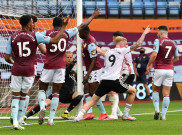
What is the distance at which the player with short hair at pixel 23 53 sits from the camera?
24.1 ft

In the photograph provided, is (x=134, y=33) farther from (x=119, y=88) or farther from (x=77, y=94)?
(x=119, y=88)

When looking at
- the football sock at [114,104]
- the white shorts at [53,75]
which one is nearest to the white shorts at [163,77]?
the football sock at [114,104]

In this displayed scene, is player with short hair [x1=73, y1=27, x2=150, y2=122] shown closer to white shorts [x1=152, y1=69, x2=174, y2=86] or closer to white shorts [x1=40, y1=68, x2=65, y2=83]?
white shorts [x1=40, y1=68, x2=65, y2=83]

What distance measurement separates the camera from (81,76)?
1025 centimetres

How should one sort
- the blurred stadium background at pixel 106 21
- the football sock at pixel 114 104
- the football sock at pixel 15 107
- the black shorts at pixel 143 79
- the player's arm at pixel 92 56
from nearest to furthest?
the football sock at pixel 15 107, the player's arm at pixel 92 56, the football sock at pixel 114 104, the blurred stadium background at pixel 106 21, the black shorts at pixel 143 79

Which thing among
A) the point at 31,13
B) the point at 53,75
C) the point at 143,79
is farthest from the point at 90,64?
the point at 143,79

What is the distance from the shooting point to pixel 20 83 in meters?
7.46

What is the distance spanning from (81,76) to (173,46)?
225cm

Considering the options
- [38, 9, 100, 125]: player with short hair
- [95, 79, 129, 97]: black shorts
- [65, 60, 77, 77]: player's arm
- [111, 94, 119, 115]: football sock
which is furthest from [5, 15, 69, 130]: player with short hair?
[111, 94, 119, 115]: football sock

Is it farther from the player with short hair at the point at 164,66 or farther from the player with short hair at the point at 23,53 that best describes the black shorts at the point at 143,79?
the player with short hair at the point at 23,53

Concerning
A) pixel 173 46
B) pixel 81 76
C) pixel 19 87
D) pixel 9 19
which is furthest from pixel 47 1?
pixel 19 87

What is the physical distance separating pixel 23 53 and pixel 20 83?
523 mm

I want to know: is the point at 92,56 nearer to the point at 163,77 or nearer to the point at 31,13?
the point at 163,77

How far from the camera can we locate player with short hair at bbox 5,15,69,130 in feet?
24.1
